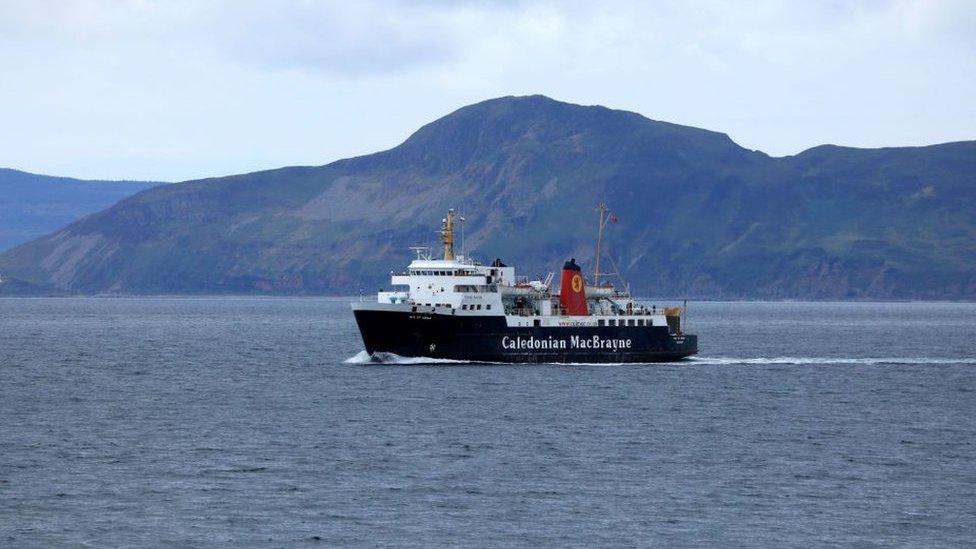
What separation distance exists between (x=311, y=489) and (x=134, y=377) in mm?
49066

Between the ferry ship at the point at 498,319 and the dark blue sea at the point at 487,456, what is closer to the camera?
the dark blue sea at the point at 487,456

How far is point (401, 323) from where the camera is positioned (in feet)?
290

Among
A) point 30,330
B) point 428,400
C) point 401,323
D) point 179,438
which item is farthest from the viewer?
point 30,330

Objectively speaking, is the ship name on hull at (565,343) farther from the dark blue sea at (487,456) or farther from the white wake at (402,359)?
the white wake at (402,359)

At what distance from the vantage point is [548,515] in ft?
145

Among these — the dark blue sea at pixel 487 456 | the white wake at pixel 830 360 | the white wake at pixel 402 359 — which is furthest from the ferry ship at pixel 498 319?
the white wake at pixel 830 360

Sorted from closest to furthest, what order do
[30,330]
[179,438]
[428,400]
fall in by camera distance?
[179,438] < [428,400] < [30,330]

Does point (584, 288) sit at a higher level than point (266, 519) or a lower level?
higher

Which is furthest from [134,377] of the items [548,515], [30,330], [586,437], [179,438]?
[30,330]

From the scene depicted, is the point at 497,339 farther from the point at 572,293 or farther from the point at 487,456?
the point at 487,456

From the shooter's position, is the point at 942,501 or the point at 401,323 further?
the point at 401,323

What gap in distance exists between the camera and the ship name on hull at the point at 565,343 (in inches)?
3556

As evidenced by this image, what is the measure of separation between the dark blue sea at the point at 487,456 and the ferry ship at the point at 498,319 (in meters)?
1.36

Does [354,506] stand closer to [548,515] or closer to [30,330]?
[548,515]
